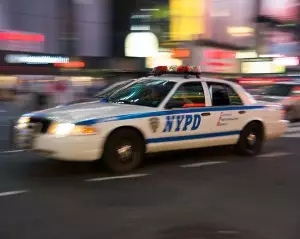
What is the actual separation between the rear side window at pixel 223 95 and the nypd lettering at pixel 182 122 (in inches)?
22.8

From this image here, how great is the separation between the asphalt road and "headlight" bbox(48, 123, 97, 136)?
66cm

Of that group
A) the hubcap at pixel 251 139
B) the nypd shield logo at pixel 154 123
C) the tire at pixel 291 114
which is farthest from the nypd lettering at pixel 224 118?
the tire at pixel 291 114

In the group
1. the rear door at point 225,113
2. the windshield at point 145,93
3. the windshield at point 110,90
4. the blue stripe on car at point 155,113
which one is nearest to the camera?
the blue stripe on car at point 155,113

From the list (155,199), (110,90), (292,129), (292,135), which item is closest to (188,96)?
(155,199)

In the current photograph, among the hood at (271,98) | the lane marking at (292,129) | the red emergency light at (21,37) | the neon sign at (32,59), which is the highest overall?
the red emergency light at (21,37)

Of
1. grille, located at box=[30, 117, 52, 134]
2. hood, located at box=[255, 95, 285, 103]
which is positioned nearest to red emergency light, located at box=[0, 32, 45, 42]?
hood, located at box=[255, 95, 285, 103]

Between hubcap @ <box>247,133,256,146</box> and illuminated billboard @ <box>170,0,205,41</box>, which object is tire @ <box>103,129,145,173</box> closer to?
hubcap @ <box>247,133,256,146</box>

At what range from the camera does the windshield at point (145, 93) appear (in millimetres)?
7742

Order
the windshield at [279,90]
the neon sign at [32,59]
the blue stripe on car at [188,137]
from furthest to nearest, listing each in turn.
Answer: the neon sign at [32,59] → the windshield at [279,90] → the blue stripe on car at [188,137]

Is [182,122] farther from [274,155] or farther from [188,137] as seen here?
[274,155]

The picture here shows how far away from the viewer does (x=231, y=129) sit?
856 centimetres

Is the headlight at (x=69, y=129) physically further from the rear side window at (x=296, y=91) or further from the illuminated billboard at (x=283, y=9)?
the illuminated billboard at (x=283, y=9)

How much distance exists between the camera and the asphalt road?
476 cm

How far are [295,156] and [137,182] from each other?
3767 millimetres
